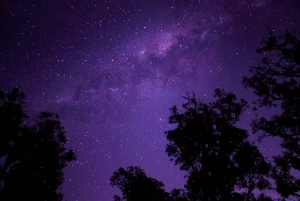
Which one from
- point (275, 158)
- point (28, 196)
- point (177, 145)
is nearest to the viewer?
point (275, 158)

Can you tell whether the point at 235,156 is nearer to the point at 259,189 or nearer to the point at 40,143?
the point at 259,189

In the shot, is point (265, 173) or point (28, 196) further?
point (28, 196)

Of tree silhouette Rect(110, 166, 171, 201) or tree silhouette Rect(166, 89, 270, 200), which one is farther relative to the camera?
Result: tree silhouette Rect(110, 166, 171, 201)

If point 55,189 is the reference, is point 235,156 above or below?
above

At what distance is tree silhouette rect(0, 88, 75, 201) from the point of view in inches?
671

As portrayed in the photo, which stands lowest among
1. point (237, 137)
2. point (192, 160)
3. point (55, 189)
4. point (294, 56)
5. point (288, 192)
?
point (288, 192)

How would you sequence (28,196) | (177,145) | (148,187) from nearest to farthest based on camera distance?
1. (28,196)
2. (177,145)
3. (148,187)

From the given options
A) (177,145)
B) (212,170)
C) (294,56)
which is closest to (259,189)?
(212,170)

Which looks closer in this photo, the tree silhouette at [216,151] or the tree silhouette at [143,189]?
the tree silhouette at [216,151]

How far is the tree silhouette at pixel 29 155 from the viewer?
55.9 feet

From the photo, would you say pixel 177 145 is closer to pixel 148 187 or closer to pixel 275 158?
pixel 275 158

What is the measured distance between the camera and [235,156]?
17.1 m

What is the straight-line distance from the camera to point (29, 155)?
18.0m

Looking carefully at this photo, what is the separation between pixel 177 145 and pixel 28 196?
47.4 feet
